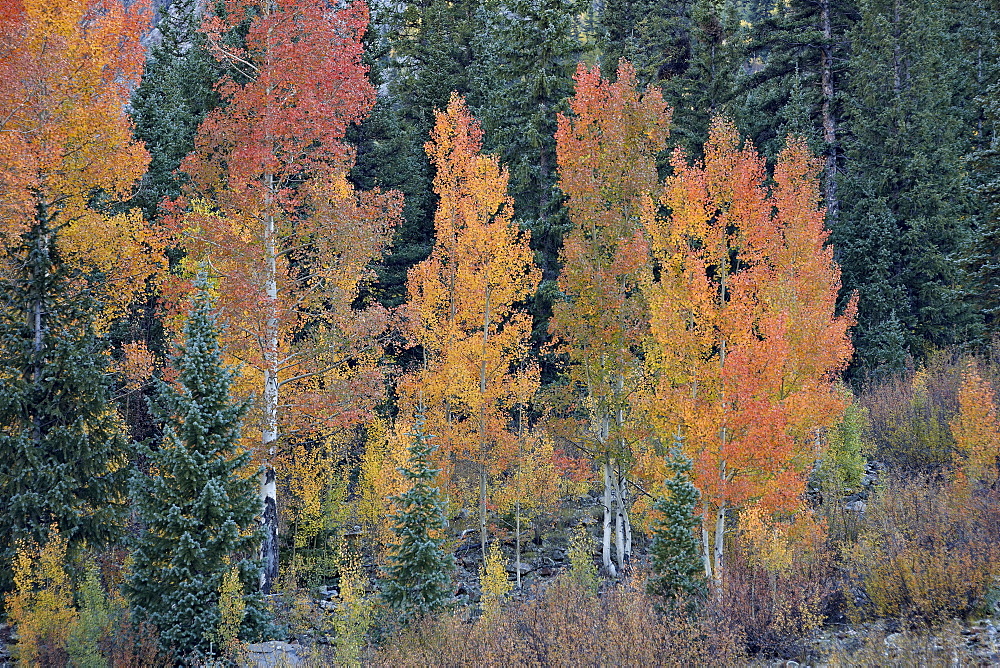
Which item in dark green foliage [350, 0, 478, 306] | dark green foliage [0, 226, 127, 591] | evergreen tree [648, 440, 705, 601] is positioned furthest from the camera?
dark green foliage [350, 0, 478, 306]

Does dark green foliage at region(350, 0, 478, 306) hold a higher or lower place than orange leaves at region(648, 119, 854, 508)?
higher

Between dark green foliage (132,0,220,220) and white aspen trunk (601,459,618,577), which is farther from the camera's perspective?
dark green foliage (132,0,220,220)

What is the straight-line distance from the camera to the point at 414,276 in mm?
20734

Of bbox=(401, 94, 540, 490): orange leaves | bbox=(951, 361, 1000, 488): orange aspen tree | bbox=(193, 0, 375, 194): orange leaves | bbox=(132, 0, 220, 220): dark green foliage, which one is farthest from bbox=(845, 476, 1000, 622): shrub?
bbox=(132, 0, 220, 220): dark green foliage

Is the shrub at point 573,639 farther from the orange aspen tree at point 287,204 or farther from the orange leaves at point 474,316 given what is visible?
the orange leaves at point 474,316

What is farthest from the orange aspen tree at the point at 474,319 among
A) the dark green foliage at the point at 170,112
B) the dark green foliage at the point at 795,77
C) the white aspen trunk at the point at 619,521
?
the dark green foliage at the point at 795,77

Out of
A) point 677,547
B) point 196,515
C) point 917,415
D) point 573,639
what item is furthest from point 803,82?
point 196,515

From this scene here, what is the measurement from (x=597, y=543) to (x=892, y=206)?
71.4 ft

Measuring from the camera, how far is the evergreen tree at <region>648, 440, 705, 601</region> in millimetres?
11352

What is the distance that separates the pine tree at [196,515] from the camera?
10211 mm

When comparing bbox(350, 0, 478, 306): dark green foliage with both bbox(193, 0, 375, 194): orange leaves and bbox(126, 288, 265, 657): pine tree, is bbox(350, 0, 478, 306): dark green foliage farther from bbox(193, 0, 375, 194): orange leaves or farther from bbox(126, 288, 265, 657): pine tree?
bbox(126, 288, 265, 657): pine tree

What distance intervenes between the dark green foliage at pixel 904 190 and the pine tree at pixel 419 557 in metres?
23.1

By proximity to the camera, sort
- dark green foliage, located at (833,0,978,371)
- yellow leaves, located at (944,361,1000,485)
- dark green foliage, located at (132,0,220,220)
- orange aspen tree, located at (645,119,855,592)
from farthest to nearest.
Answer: dark green foliage, located at (833,0,978,371)
dark green foliage, located at (132,0,220,220)
yellow leaves, located at (944,361,1000,485)
orange aspen tree, located at (645,119,855,592)

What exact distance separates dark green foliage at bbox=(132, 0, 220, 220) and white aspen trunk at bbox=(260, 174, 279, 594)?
Answer: 12433mm
